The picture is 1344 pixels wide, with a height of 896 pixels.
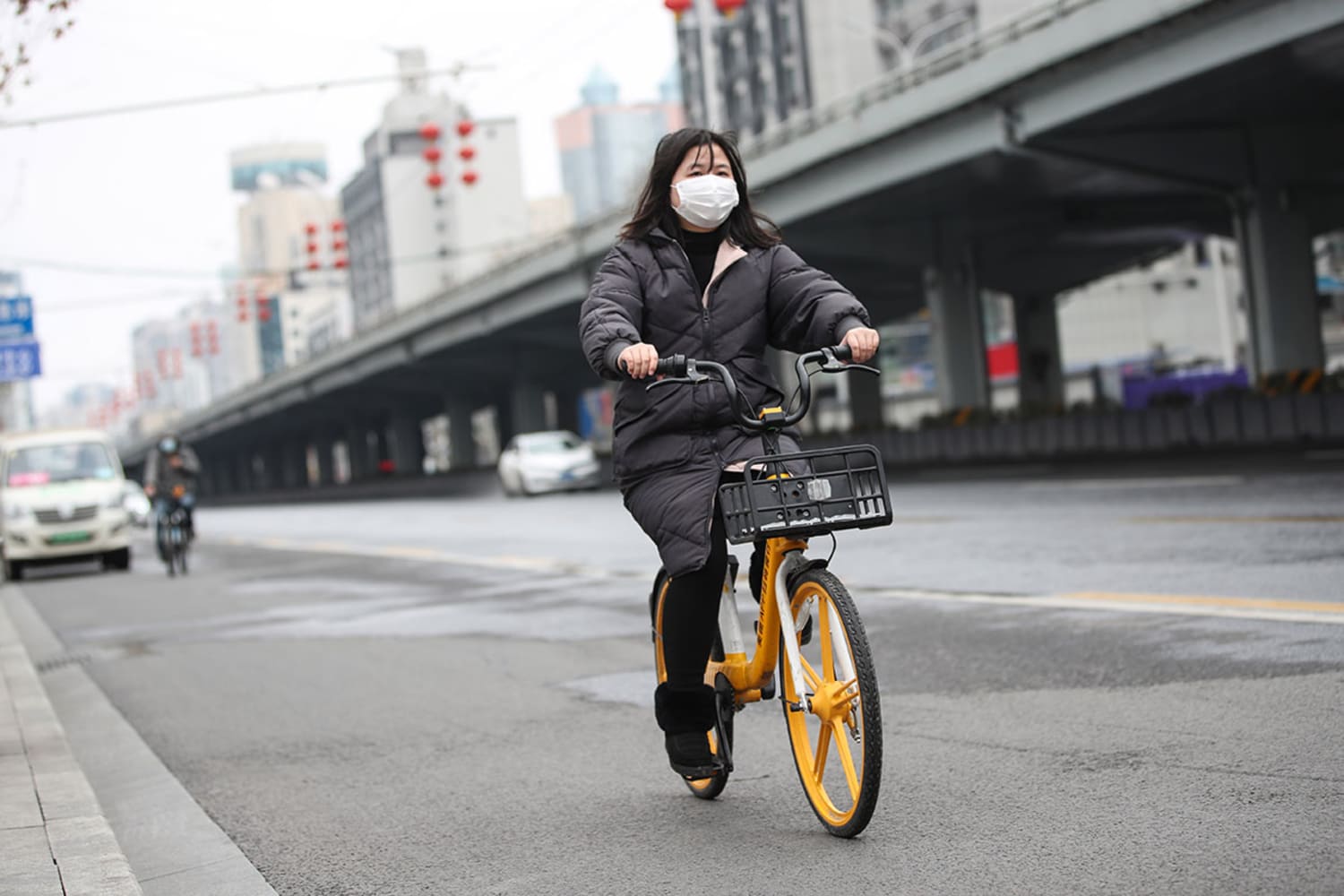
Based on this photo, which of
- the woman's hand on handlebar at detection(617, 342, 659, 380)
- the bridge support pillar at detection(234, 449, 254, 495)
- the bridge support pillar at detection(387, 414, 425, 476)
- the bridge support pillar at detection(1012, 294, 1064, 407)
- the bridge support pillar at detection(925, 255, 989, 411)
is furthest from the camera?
the bridge support pillar at detection(234, 449, 254, 495)

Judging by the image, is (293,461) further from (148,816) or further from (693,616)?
(693,616)

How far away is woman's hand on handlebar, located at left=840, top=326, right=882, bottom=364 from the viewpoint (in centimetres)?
452

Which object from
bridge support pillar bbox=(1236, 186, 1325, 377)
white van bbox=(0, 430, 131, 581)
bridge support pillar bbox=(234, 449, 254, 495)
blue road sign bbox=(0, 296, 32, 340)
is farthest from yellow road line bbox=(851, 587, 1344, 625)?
bridge support pillar bbox=(234, 449, 254, 495)

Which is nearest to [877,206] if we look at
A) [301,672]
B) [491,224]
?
[301,672]

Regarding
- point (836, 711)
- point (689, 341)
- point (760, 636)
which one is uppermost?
point (689, 341)

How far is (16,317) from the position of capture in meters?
31.0

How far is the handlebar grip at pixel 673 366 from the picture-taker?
444 cm

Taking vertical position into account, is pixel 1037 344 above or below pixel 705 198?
above

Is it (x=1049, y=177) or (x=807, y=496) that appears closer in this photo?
(x=807, y=496)

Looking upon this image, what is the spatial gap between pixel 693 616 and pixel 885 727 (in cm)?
162

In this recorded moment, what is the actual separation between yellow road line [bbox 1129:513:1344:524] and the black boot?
853cm

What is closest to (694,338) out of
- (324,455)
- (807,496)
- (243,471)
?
(807,496)

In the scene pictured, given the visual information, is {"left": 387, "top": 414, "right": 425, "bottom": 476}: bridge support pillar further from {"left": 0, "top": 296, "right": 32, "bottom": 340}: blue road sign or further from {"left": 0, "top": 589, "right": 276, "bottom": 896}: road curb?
{"left": 0, "top": 589, "right": 276, "bottom": 896}: road curb

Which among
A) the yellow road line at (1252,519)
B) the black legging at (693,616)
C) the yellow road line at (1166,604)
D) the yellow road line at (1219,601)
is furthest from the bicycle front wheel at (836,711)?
the yellow road line at (1252,519)
